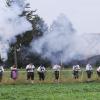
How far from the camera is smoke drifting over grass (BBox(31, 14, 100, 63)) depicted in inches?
1586

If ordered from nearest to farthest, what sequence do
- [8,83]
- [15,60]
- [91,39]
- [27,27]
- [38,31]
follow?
[8,83] < [27,27] < [91,39] < [38,31] < [15,60]

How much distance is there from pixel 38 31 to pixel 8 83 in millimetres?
9880

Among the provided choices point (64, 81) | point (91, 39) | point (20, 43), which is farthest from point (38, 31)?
point (64, 81)

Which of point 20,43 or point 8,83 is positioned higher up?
point 20,43

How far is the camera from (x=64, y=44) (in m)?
41.2

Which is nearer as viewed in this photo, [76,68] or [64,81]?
[64,81]

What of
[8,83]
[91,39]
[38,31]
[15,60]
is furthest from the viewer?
[15,60]

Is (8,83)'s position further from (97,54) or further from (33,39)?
(97,54)

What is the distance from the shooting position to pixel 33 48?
4097 centimetres

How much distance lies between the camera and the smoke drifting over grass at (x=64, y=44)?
40.3m

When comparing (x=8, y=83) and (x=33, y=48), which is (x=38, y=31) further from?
(x=8, y=83)

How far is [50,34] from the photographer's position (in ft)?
135

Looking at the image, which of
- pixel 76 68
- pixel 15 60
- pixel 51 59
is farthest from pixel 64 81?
pixel 15 60

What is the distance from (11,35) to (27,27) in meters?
1.51
